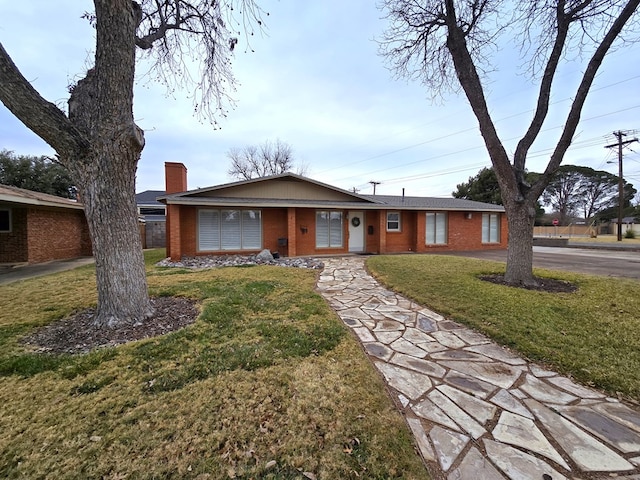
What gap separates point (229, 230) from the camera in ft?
37.6

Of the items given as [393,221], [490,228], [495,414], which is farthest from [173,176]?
[490,228]

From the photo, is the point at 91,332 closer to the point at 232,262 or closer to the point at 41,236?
the point at 232,262

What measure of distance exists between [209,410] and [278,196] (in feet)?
34.4

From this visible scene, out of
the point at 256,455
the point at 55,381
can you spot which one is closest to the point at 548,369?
the point at 256,455

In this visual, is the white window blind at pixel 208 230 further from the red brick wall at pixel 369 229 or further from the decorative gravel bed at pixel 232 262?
the red brick wall at pixel 369 229

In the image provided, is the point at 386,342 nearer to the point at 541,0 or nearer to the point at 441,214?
the point at 541,0

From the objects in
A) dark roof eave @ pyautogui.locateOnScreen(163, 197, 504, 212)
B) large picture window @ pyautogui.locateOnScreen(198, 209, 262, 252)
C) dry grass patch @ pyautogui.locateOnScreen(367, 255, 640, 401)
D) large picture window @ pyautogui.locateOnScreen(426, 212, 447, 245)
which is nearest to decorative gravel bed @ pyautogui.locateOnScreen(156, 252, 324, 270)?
large picture window @ pyautogui.locateOnScreen(198, 209, 262, 252)

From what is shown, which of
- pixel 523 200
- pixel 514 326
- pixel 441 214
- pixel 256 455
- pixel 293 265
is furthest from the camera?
pixel 441 214

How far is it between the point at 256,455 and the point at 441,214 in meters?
14.8

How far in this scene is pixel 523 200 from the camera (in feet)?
19.7

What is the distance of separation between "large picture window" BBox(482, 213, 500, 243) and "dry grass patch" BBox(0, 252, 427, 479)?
15.0m

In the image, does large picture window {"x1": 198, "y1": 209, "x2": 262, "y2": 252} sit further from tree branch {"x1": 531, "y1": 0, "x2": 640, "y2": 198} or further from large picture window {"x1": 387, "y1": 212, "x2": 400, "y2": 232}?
tree branch {"x1": 531, "y1": 0, "x2": 640, "y2": 198}

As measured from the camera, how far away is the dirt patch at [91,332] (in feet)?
10.9

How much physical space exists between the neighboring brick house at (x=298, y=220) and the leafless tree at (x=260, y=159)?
72.7ft
